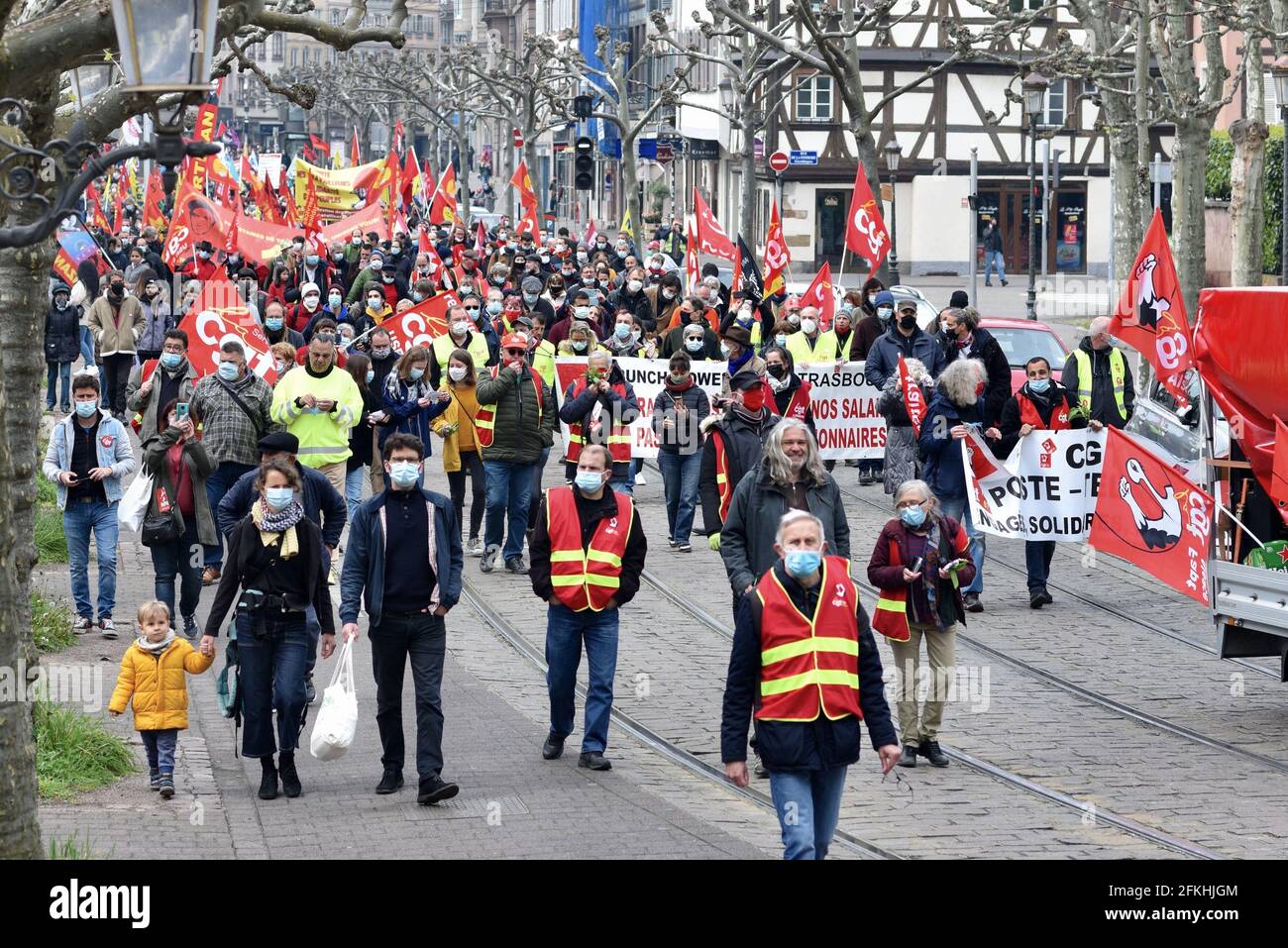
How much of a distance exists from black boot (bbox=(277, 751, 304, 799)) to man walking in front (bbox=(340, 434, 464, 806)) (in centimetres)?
41

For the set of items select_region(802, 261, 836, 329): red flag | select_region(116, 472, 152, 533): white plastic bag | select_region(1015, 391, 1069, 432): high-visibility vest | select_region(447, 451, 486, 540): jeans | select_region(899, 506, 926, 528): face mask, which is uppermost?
select_region(802, 261, 836, 329): red flag

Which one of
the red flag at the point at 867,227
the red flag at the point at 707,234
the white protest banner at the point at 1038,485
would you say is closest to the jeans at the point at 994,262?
the red flag at the point at 707,234

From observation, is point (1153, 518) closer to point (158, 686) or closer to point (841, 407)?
point (158, 686)

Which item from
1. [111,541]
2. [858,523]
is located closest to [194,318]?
[111,541]

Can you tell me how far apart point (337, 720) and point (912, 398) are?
7.18m

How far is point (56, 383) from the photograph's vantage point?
2844 cm

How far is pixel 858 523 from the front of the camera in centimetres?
1878

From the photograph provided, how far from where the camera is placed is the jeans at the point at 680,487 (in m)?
17.7

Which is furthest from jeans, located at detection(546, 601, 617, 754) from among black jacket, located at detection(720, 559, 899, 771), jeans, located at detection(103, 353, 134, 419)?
jeans, located at detection(103, 353, 134, 419)

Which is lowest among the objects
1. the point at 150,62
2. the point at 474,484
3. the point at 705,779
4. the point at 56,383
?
the point at 705,779

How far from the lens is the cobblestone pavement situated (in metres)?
9.62

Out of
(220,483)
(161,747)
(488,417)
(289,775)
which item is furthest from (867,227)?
(161,747)

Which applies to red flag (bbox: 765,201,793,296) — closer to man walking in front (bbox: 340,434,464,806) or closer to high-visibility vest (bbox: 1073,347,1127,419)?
high-visibility vest (bbox: 1073,347,1127,419)
